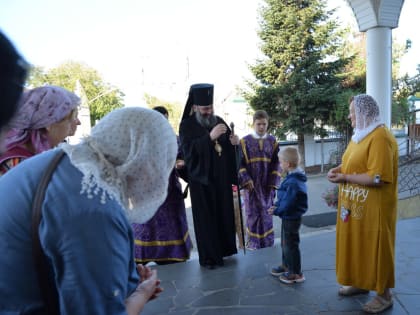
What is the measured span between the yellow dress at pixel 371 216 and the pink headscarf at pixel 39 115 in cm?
210

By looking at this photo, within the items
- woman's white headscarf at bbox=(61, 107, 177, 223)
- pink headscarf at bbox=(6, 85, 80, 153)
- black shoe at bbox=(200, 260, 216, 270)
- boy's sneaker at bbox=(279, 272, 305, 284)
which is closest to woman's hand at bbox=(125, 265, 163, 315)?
woman's white headscarf at bbox=(61, 107, 177, 223)

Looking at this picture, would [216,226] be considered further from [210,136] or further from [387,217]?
[387,217]

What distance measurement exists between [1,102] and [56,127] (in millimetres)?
1568

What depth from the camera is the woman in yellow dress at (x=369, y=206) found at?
280 cm

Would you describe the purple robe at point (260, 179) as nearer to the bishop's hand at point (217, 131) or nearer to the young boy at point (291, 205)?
the bishop's hand at point (217, 131)

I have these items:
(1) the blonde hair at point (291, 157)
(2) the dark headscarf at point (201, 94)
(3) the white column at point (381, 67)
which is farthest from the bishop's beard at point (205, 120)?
(3) the white column at point (381, 67)

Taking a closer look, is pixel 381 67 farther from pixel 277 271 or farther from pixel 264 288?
pixel 264 288

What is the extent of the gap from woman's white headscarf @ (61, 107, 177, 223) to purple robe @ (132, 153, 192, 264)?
301 cm

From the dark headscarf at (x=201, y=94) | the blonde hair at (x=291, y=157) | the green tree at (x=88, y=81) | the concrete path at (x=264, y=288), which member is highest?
the green tree at (x=88, y=81)

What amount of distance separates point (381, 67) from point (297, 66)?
34.0 feet

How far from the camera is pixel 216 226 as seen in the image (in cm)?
434

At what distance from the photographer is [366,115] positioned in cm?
289

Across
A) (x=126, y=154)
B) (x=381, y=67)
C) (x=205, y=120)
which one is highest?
(x=381, y=67)

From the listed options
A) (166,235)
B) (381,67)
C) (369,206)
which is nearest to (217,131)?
(166,235)
